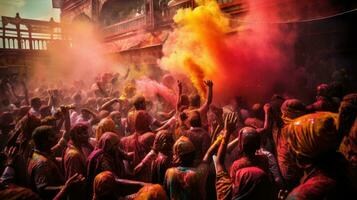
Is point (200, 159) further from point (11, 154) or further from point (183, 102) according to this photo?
point (11, 154)

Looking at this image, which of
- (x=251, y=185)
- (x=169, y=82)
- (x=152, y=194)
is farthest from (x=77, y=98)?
(x=251, y=185)

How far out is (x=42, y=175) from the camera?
3350 mm

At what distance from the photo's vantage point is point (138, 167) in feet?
13.0

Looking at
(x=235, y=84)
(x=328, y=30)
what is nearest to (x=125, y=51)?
(x=235, y=84)

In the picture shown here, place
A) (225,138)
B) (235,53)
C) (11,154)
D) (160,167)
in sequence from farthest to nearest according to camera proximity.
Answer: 1. (235,53)
2. (11,154)
3. (160,167)
4. (225,138)

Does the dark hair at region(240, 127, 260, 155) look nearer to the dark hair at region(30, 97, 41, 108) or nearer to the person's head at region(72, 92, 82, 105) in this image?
the dark hair at region(30, 97, 41, 108)

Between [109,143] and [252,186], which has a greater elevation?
[109,143]

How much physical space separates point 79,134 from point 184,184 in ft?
6.22

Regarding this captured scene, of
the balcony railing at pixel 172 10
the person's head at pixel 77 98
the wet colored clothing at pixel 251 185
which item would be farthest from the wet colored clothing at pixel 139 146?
the balcony railing at pixel 172 10

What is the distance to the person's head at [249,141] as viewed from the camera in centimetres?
293

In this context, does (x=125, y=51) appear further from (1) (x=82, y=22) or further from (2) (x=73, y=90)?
(1) (x=82, y=22)

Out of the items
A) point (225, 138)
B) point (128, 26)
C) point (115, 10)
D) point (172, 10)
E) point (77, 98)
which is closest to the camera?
point (225, 138)

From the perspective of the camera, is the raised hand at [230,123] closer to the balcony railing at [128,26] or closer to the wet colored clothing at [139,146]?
the wet colored clothing at [139,146]

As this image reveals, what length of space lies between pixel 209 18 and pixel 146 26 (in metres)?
5.84
